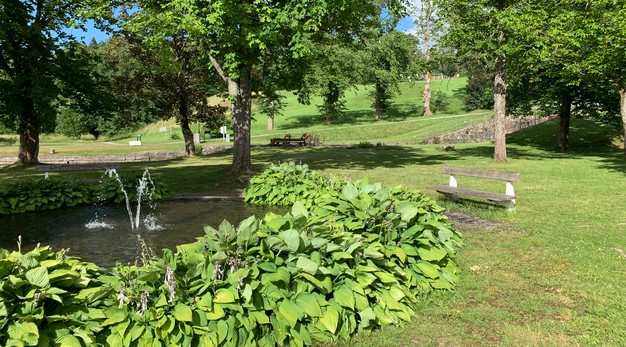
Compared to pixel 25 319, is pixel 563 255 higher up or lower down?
lower down

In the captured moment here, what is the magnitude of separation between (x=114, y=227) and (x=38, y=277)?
7579mm

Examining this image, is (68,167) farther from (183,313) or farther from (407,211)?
(183,313)

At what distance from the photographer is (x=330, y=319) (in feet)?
15.1

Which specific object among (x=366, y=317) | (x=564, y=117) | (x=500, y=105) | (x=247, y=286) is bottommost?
(x=366, y=317)

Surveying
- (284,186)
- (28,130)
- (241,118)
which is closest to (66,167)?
(241,118)

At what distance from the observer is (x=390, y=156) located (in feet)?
90.3

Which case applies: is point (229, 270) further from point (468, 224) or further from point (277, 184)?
point (277, 184)

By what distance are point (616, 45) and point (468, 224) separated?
14.0m

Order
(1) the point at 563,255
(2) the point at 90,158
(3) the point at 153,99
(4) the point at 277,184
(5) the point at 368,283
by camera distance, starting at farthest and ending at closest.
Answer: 1. (2) the point at 90,158
2. (3) the point at 153,99
3. (4) the point at 277,184
4. (1) the point at 563,255
5. (5) the point at 368,283

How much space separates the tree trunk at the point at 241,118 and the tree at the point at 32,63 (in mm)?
10704

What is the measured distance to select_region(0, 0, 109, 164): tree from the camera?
22.7 meters

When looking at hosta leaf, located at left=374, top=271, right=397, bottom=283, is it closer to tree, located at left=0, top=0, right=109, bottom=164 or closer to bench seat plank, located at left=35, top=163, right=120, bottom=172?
bench seat plank, located at left=35, top=163, right=120, bottom=172

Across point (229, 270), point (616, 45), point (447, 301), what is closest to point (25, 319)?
point (229, 270)

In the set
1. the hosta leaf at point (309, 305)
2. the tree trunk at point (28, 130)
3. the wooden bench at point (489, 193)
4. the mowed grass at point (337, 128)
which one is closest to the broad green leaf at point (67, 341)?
the hosta leaf at point (309, 305)
